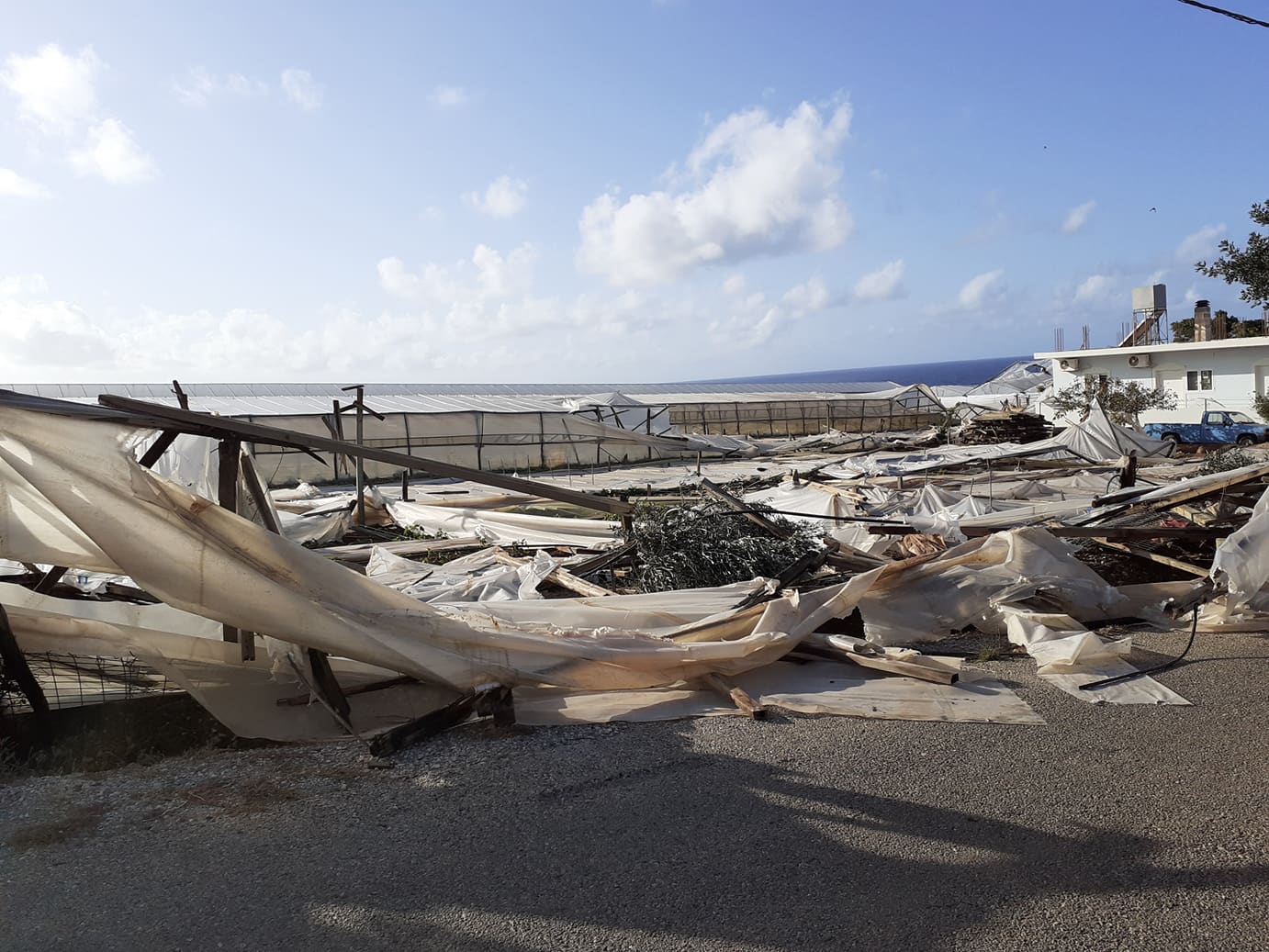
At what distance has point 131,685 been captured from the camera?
6.21 metres

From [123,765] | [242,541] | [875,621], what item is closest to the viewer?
[123,765]

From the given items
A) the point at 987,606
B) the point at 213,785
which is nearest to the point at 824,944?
the point at 213,785

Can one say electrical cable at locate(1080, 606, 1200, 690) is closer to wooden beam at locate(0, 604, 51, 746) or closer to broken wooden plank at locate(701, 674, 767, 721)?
broken wooden plank at locate(701, 674, 767, 721)

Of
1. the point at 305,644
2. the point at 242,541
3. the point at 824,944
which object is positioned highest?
the point at 242,541

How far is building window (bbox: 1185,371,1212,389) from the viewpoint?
32.3 meters

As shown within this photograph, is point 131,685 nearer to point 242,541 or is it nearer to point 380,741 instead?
point 242,541

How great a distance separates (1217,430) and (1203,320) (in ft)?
20.2

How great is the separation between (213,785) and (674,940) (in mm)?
2651

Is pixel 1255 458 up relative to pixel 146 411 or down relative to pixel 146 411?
down

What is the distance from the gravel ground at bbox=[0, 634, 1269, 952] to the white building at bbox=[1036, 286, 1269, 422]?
97.3ft

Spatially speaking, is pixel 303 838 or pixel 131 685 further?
pixel 131 685

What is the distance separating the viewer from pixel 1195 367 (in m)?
32.7

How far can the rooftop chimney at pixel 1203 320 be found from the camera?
3353cm

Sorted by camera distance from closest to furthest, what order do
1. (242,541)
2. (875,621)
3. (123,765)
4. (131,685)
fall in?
(123,765) < (242,541) < (131,685) < (875,621)
